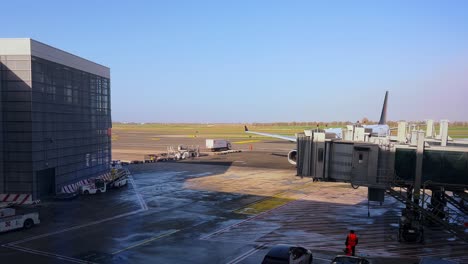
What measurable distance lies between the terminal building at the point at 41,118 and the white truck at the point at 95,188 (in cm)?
227

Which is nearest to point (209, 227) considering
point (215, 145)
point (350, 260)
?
point (350, 260)

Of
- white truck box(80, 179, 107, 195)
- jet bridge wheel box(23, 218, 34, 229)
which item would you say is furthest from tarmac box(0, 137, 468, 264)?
white truck box(80, 179, 107, 195)

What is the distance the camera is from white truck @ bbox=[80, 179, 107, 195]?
142 ft

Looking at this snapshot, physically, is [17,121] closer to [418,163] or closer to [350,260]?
[350,260]

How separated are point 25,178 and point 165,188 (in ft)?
50.2

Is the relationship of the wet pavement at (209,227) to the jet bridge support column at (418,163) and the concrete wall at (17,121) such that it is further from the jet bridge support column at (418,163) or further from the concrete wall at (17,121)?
the concrete wall at (17,121)

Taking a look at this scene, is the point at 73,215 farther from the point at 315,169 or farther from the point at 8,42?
the point at 315,169

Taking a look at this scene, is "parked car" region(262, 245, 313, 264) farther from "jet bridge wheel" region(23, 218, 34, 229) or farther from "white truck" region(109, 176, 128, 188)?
"white truck" region(109, 176, 128, 188)

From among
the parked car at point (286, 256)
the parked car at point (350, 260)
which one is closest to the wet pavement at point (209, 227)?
the parked car at point (286, 256)

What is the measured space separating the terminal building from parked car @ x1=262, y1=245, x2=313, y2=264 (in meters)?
27.9

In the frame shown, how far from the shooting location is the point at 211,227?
30031 mm

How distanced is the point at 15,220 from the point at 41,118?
546 inches

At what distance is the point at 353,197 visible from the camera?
43.3m

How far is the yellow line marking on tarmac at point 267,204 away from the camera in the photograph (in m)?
35.7
